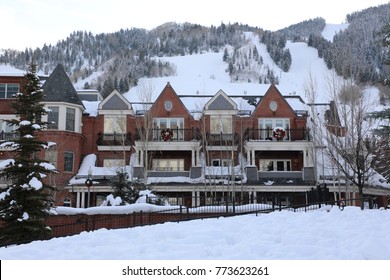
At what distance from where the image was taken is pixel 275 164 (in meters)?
38.1

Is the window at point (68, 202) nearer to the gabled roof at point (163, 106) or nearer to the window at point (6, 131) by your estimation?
the window at point (6, 131)

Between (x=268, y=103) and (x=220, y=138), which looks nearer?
(x=220, y=138)

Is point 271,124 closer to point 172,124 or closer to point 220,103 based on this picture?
point 220,103

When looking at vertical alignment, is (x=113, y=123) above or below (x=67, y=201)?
above

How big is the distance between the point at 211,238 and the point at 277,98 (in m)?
27.8

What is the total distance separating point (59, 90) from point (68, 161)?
6.06 meters

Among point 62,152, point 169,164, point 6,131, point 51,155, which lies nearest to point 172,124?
point 169,164

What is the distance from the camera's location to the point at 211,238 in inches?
501

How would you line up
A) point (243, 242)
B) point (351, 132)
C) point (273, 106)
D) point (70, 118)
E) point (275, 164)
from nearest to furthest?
point (243, 242)
point (351, 132)
point (70, 118)
point (275, 164)
point (273, 106)

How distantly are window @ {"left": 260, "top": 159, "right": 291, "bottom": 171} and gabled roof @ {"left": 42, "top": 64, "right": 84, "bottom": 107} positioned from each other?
16603 mm

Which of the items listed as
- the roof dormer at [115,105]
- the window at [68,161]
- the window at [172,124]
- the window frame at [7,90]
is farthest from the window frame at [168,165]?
the window frame at [7,90]

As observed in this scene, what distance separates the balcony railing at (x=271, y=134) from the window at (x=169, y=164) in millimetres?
6134

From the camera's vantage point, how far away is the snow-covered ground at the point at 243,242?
10.2 m
